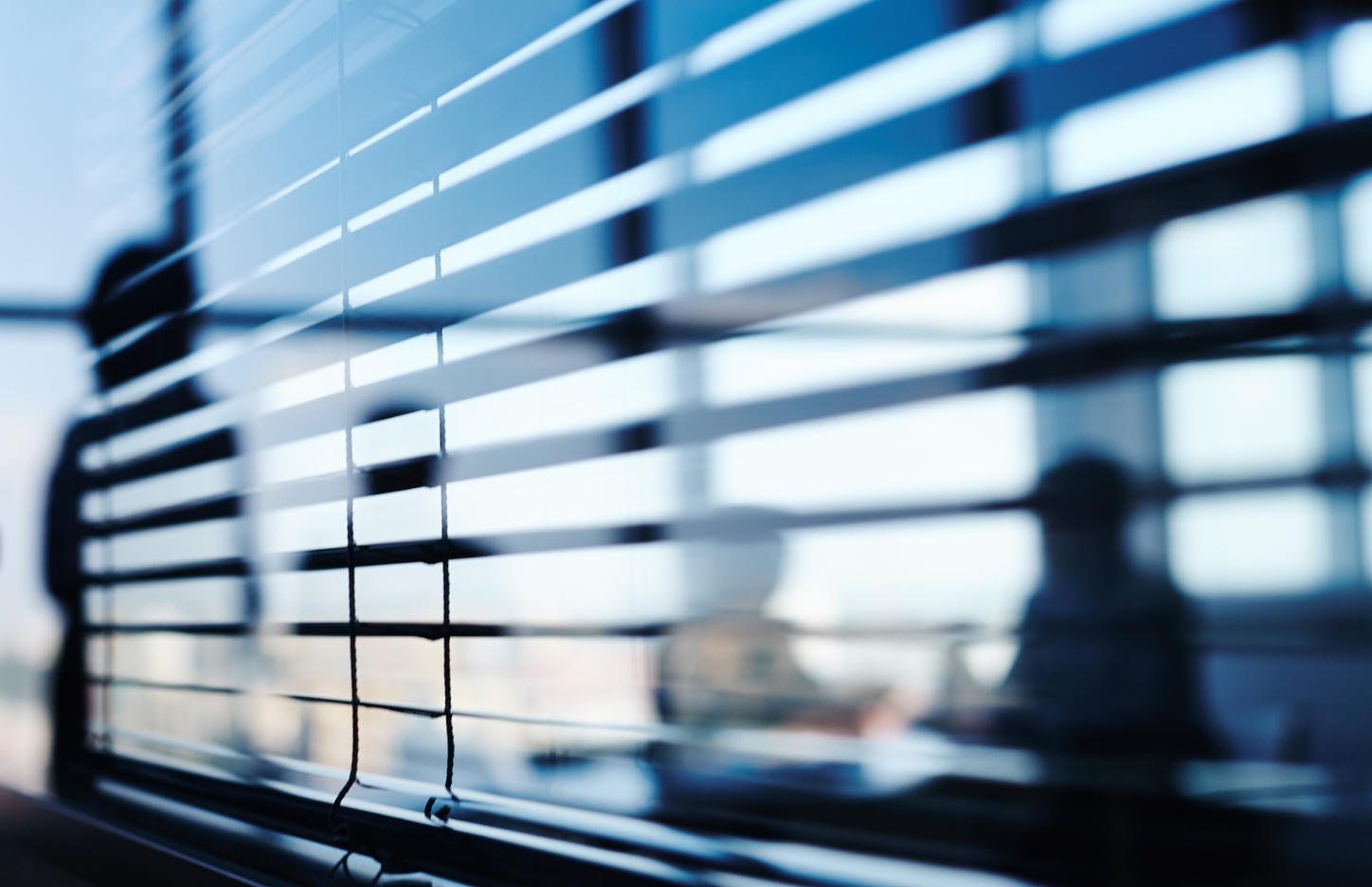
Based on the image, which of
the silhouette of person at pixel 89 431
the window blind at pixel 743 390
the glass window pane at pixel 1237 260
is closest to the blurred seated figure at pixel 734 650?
the window blind at pixel 743 390

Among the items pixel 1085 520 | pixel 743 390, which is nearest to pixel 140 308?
pixel 743 390

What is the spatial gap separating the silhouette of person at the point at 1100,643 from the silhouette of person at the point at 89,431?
3.57ft

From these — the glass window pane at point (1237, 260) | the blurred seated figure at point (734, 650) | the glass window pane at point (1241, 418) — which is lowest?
the blurred seated figure at point (734, 650)

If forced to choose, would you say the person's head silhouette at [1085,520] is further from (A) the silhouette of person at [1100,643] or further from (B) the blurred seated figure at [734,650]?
(B) the blurred seated figure at [734,650]

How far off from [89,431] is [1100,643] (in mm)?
1598

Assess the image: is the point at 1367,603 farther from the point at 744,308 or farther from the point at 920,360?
the point at 744,308

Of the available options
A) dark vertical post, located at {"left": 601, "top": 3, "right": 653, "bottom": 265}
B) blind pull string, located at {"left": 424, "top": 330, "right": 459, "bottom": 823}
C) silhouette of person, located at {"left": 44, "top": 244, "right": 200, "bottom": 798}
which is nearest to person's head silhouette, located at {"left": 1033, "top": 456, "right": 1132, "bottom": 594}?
dark vertical post, located at {"left": 601, "top": 3, "right": 653, "bottom": 265}

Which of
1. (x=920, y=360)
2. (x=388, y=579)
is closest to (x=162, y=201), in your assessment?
(x=388, y=579)

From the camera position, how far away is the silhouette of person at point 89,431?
132 centimetres

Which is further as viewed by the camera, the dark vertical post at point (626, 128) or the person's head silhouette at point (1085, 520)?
the dark vertical post at point (626, 128)

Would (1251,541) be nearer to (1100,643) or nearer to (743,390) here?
(1100,643)

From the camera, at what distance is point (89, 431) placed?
1.58 metres

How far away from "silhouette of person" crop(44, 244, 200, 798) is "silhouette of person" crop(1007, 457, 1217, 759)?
1.09 metres

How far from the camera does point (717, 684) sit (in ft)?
2.20
